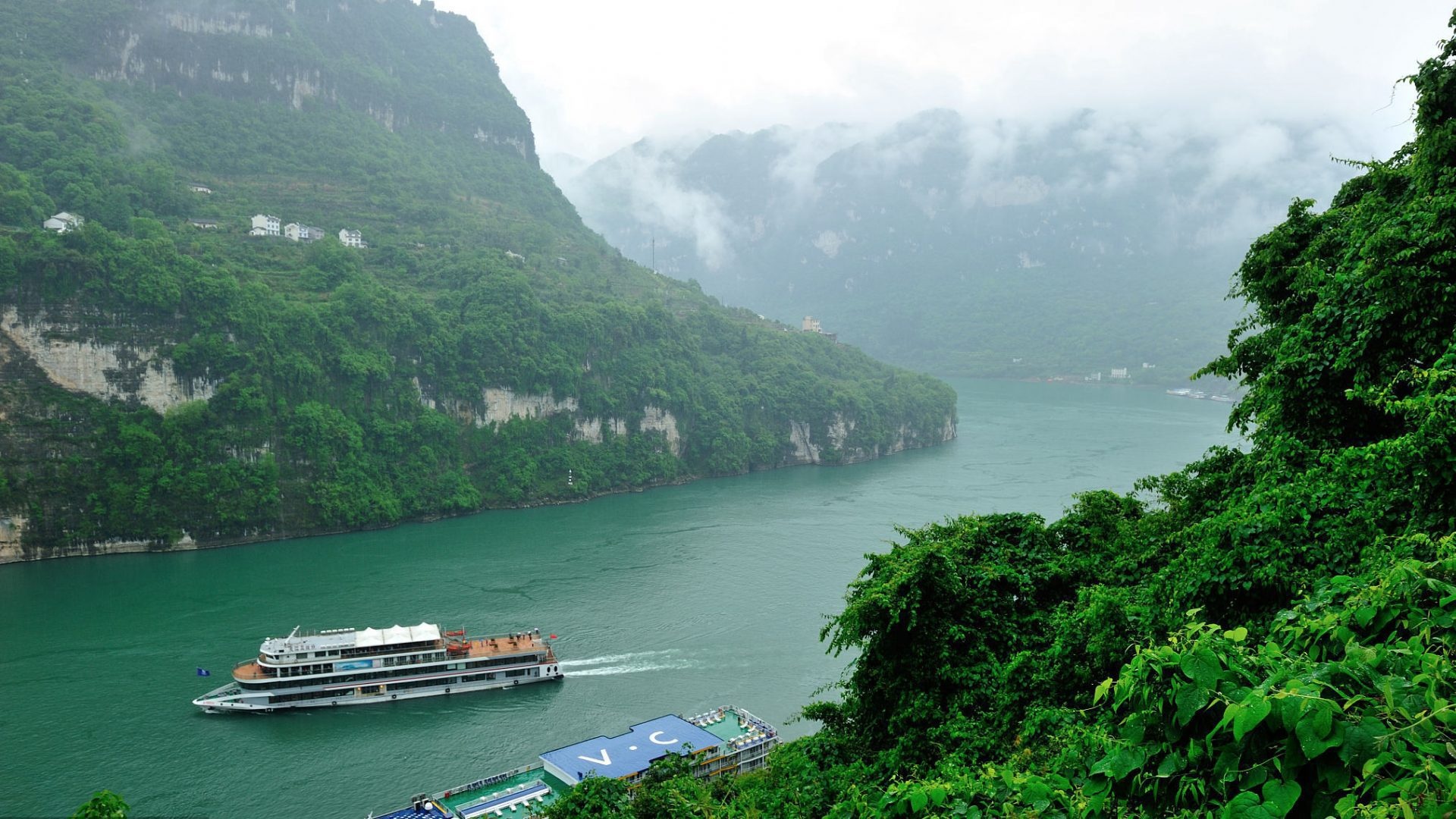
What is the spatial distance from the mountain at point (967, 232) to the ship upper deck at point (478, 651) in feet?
248

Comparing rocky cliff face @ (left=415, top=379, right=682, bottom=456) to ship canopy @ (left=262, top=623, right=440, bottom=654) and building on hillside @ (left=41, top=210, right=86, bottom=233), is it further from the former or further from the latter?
ship canopy @ (left=262, top=623, right=440, bottom=654)

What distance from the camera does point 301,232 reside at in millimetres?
45656

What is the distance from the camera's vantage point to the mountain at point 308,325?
99.0 feet

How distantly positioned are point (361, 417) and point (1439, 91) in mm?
36967

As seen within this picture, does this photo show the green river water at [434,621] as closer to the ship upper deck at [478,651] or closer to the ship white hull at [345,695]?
the ship white hull at [345,695]

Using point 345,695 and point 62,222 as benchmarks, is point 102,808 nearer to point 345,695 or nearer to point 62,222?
point 345,695

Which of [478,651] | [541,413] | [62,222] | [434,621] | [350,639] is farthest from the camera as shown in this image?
[541,413]

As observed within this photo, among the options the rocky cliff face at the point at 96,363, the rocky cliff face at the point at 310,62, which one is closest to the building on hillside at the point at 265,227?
the rocky cliff face at the point at 96,363

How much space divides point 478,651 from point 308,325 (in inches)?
867

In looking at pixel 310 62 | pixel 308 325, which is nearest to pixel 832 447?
pixel 308 325

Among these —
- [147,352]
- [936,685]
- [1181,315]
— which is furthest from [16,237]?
[1181,315]

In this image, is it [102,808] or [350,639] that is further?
[350,639]

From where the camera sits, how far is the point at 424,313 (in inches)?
1613

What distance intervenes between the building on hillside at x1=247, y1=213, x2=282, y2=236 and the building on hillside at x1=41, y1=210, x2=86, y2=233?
7.74 meters
